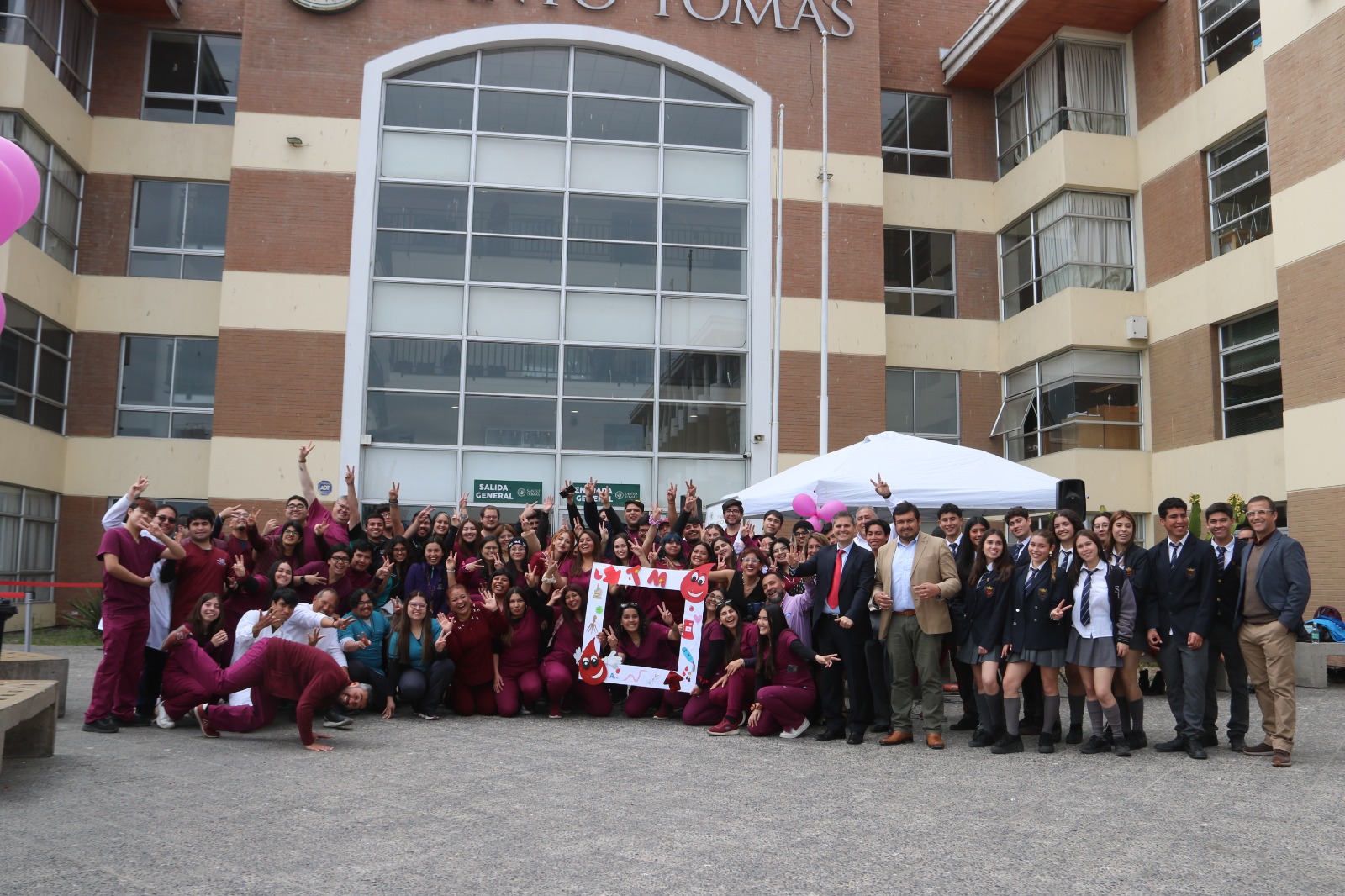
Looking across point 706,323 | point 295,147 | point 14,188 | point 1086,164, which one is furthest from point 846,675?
point 295,147

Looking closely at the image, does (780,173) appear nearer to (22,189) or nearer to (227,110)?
(227,110)

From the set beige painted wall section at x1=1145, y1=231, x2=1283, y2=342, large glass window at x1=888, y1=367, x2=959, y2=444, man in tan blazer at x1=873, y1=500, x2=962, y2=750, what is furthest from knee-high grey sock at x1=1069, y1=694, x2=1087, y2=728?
large glass window at x1=888, y1=367, x2=959, y2=444

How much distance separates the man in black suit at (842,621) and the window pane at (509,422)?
1159cm

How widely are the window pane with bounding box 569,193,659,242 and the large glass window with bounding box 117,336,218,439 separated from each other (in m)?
7.80

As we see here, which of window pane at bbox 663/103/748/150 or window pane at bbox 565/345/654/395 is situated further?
window pane at bbox 663/103/748/150

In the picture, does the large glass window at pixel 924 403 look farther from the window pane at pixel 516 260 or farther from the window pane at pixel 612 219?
the window pane at pixel 516 260

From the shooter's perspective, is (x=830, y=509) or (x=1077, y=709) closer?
(x=1077, y=709)

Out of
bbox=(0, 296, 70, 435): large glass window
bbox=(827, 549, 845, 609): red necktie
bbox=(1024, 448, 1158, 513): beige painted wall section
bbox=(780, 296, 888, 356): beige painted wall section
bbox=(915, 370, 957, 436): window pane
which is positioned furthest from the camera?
bbox=(915, 370, 957, 436): window pane

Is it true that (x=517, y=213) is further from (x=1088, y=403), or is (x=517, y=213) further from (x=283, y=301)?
(x=1088, y=403)

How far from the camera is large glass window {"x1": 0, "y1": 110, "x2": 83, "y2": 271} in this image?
1892cm

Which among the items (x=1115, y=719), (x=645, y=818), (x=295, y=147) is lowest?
(x=645, y=818)

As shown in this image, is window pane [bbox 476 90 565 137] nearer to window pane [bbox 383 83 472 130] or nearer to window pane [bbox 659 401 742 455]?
window pane [bbox 383 83 472 130]

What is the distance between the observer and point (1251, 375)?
59.8 ft

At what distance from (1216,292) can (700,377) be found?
9600 mm
